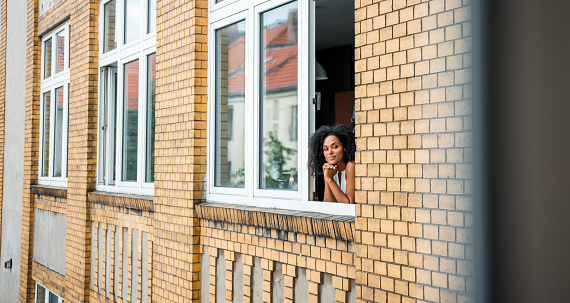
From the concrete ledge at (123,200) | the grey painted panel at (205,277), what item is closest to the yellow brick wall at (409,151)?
the grey painted panel at (205,277)

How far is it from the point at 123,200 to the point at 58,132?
383 cm

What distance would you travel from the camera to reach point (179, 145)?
4.75 meters

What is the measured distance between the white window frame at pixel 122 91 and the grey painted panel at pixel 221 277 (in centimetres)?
163

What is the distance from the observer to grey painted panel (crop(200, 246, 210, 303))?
4.48 m

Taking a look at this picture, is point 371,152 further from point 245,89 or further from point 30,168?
point 30,168

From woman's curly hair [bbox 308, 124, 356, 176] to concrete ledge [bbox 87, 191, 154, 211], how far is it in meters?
2.31

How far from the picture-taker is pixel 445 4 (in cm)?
232

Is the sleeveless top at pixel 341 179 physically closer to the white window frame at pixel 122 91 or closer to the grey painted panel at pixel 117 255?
the white window frame at pixel 122 91

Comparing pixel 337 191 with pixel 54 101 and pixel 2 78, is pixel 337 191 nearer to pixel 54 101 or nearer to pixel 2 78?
pixel 54 101

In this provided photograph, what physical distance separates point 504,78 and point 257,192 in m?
3.33

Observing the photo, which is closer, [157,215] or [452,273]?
[452,273]

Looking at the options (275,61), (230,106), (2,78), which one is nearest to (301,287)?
(275,61)

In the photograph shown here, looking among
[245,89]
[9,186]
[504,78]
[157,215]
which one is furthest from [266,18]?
[9,186]

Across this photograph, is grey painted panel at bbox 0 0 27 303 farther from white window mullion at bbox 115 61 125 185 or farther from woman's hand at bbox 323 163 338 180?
woman's hand at bbox 323 163 338 180
